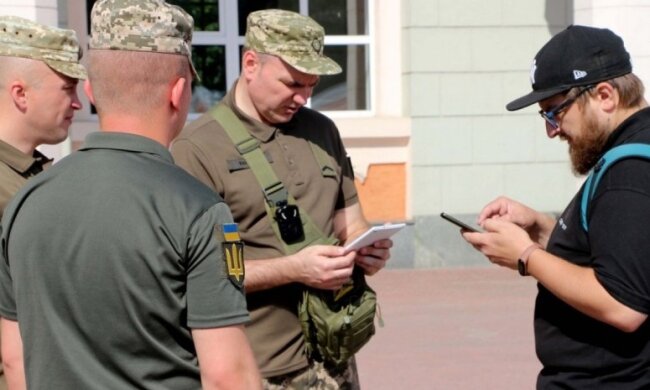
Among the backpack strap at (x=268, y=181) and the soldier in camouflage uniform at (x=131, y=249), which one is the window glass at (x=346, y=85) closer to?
the backpack strap at (x=268, y=181)

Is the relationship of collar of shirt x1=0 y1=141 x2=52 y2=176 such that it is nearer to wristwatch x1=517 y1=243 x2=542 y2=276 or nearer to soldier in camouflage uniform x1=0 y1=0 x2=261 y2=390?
soldier in camouflage uniform x1=0 y1=0 x2=261 y2=390

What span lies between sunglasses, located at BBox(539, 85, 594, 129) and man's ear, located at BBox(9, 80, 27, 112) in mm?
1541

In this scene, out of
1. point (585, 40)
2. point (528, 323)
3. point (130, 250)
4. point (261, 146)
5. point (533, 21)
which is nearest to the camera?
point (130, 250)

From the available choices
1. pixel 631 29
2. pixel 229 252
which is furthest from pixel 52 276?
pixel 631 29

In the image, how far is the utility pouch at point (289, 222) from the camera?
4.00 m

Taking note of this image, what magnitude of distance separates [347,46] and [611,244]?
28.4 feet

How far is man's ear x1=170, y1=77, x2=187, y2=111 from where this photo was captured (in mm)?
2621

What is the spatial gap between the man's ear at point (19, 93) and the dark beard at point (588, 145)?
1.62 metres

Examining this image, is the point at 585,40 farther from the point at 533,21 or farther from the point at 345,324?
the point at 533,21

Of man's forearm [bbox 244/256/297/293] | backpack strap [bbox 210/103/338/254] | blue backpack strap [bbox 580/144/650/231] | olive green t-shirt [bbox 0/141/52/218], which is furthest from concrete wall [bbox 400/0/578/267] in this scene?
blue backpack strap [bbox 580/144/650/231]

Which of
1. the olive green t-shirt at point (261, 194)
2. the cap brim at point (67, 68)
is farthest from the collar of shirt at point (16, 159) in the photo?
the olive green t-shirt at point (261, 194)

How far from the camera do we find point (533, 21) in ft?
37.4

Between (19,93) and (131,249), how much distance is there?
147 cm

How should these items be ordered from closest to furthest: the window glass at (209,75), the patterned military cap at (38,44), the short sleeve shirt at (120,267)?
the short sleeve shirt at (120,267) → the patterned military cap at (38,44) → the window glass at (209,75)
